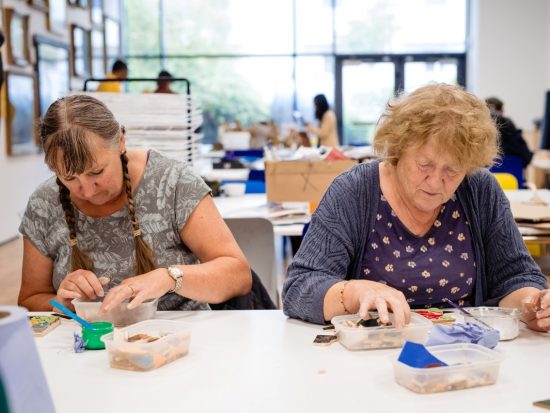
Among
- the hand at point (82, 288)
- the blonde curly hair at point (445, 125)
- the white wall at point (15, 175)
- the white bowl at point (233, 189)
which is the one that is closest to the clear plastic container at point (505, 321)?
the blonde curly hair at point (445, 125)

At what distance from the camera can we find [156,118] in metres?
3.58

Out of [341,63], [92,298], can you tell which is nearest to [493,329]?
[92,298]

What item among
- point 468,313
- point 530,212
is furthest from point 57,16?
point 468,313

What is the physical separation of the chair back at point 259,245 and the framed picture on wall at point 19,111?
193 inches

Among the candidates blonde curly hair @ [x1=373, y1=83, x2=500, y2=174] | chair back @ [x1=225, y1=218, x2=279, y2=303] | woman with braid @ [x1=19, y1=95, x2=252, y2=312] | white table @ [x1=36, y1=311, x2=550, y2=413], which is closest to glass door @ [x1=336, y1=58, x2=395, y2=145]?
chair back @ [x1=225, y1=218, x2=279, y2=303]

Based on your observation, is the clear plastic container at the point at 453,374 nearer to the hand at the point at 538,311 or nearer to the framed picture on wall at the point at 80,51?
the hand at the point at 538,311

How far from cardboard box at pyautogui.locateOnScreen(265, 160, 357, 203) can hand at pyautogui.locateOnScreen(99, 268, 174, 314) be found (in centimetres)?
187

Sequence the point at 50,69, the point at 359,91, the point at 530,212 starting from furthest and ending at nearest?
the point at 359,91
the point at 50,69
the point at 530,212

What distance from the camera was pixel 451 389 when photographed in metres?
1.30

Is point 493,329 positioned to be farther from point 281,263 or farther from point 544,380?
point 281,263

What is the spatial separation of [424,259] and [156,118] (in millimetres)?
2034

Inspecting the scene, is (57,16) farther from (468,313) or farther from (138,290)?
(468,313)

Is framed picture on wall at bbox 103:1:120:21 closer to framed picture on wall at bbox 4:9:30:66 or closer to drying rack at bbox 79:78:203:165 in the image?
framed picture on wall at bbox 4:9:30:66

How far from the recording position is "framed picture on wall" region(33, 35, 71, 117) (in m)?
8.41
